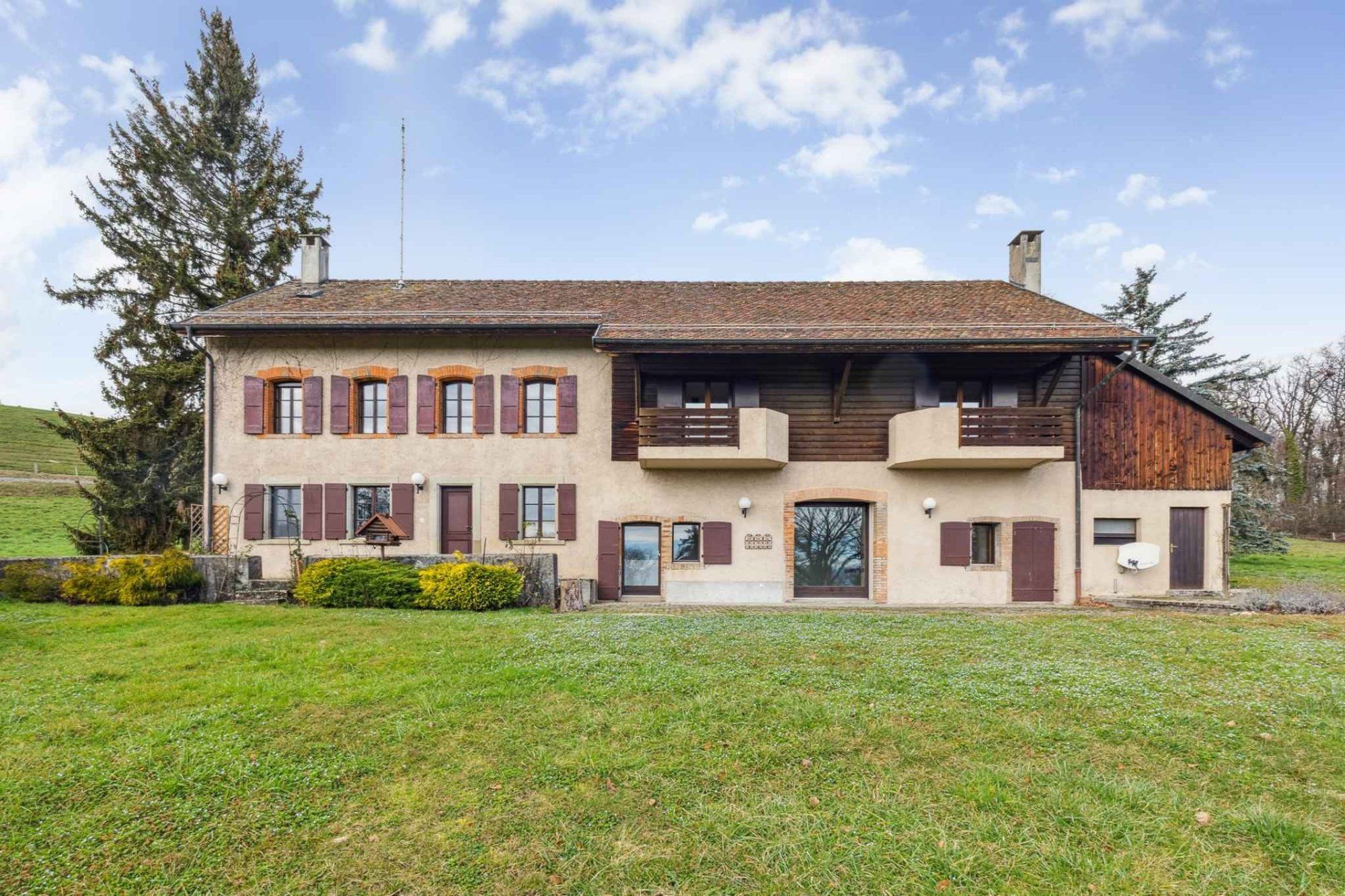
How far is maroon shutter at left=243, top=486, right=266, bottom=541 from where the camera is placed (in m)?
13.4

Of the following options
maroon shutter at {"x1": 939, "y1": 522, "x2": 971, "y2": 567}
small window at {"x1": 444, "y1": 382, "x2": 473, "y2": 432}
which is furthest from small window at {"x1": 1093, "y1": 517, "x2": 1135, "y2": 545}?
small window at {"x1": 444, "y1": 382, "x2": 473, "y2": 432}

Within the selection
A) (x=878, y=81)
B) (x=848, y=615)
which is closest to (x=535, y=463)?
(x=848, y=615)

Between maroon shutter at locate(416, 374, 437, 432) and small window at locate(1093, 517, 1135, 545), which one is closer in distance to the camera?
small window at locate(1093, 517, 1135, 545)

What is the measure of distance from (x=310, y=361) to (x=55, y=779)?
11.6 metres

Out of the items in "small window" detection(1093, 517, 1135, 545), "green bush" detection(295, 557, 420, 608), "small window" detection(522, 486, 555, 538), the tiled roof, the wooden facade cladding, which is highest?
the tiled roof

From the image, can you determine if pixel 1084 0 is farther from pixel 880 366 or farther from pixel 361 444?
pixel 361 444

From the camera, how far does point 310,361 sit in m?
13.7

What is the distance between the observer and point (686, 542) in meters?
13.4

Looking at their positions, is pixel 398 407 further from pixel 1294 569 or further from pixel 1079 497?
pixel 1294 569

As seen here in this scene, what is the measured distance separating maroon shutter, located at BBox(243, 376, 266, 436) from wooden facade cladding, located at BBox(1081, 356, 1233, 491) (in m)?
19.2

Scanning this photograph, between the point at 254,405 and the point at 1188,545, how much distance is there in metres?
22.1

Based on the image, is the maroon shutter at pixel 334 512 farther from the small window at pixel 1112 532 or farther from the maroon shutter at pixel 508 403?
the small window at pixel 1112 532

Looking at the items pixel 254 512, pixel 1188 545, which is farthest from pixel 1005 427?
pixel 254 512

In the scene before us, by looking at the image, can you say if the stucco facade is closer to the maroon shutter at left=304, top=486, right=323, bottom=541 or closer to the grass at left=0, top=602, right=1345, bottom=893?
the maroon shutter at left=304, top=486, right=323, bottom=541
